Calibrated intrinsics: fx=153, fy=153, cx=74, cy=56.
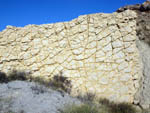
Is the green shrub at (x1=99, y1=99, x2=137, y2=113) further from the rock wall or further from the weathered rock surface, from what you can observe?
the weathered rock surface

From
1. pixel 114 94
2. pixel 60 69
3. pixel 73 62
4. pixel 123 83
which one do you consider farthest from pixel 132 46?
pixel 60 69

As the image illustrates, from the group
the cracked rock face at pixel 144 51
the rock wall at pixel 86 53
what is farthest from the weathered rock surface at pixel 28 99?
the cracked rock face at pixel 144 51

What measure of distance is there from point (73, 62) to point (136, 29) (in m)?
3.23

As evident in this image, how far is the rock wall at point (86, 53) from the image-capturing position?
6.66 metres

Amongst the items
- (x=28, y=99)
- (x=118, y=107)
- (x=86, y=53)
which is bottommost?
(x=118, y=107)

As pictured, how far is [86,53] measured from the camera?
270 inches

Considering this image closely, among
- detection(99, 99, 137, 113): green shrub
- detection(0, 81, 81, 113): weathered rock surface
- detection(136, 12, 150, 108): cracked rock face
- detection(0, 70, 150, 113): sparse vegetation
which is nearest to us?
detection(0, 81, 81, 113): weathered rock surface

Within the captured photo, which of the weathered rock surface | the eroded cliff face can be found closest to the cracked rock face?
the eroded cliff face

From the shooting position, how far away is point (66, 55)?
271 inches

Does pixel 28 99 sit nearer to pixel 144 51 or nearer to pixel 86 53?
pixel 86 53

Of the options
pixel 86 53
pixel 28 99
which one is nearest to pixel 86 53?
pixel 86 53

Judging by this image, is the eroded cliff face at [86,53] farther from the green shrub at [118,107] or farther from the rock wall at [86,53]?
the green shrub at [118,107]

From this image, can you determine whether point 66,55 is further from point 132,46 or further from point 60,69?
point 132,46

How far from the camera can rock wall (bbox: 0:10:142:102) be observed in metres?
6.66
